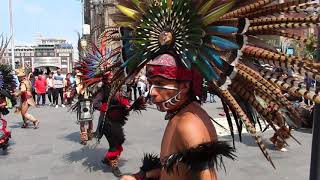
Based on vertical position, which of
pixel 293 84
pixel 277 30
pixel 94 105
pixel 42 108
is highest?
pixel 277 30

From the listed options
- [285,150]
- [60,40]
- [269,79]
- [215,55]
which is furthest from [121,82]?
[60,40]

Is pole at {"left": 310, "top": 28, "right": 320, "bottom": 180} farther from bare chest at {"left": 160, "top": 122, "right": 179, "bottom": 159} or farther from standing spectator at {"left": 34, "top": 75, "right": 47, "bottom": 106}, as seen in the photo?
standing spectator at {"left": 34, "top": 75, "right": 47, "bottom": 106}

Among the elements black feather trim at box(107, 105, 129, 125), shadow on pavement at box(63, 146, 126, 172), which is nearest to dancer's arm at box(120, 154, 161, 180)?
black feather trim at box(107, 105, 129, 125)

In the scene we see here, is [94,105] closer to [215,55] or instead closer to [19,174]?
[19,174]

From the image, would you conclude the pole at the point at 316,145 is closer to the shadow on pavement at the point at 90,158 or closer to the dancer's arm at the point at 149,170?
the dancer's arm at the point at 149,170

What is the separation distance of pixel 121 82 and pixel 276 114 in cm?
99

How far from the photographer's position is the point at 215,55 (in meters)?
1.96

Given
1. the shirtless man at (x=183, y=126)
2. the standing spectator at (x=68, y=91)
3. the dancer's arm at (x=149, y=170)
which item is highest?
the shirtless man at (x=183, y=126)

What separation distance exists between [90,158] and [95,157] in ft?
0.32

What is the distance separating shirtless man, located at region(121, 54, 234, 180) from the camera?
195 centimetres

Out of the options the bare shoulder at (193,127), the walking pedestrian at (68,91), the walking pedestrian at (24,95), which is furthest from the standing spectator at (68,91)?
the bare shoulder at (193,127)

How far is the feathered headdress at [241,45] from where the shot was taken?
71.5 inches

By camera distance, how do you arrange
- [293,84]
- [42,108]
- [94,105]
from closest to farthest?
[293,84] → [94,105] → [42,108]

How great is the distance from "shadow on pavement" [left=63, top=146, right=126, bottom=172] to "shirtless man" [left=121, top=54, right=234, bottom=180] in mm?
3924
